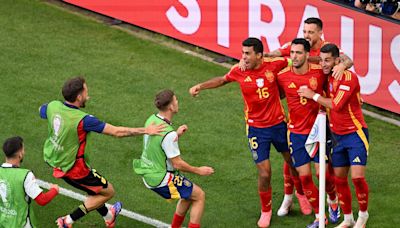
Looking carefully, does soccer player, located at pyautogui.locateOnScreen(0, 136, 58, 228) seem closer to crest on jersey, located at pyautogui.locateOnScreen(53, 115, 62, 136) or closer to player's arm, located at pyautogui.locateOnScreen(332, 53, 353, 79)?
crest on jersey, located at pyautogui.locateOnScreen(53, 115, 62, 136)

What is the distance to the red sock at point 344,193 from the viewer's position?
13.3m

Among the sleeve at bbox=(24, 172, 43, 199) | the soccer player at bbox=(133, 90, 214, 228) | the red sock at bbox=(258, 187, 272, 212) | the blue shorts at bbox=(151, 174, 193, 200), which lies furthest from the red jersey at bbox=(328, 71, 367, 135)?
the sleeve at bbox=(24, 172, 43, 199)

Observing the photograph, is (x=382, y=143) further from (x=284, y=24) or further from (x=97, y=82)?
(x=97, y=82)

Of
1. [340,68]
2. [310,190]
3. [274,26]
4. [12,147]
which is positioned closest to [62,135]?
[12,147]

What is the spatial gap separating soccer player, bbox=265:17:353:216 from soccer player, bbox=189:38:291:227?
37cm

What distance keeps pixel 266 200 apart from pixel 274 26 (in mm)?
4917

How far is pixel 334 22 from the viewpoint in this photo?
17234mm

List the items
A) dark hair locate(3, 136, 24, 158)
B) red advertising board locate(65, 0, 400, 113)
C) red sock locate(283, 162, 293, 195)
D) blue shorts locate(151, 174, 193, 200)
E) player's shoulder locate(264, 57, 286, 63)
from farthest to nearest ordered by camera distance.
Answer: red advertising board locate(65, 0, 400, 113) → red sock locate(283, 162, 293, 195) → player's shoulder locate(264, 57, 286, 63) → blue shorts locate(151, 174, 193, 200) → dark hair locate(3, 136, 24, 158)

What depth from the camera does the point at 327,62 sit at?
1315 cm

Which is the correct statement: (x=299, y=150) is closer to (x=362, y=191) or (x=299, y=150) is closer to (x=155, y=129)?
(x=362, y=191)

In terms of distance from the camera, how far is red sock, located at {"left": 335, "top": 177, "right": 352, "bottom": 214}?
1333 centimetres

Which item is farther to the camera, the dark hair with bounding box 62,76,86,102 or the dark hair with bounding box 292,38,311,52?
the dark hair with bounding box 292,38,311,52

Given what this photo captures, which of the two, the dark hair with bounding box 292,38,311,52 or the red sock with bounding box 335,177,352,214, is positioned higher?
the dark hair with bounding box 292,38,311,52

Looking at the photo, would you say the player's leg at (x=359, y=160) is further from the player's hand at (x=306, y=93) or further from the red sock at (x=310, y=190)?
the player's hand at (x=306, y=93)
